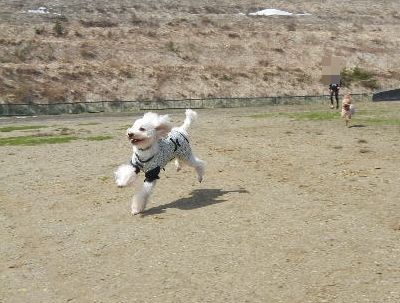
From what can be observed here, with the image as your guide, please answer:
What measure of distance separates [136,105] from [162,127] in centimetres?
3100

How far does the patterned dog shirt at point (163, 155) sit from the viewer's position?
36.0ft

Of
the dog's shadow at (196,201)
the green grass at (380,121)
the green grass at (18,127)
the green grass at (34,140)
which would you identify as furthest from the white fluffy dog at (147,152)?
the green grass at (18,127)

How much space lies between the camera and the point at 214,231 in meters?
9.38

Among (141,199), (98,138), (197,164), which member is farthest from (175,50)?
(141,199)

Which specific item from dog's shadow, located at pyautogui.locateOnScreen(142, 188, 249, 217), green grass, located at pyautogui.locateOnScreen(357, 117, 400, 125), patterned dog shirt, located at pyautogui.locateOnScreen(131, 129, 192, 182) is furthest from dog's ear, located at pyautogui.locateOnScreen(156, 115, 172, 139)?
green grass, located at pyautogui.locateOnScreen(357, 117, 400, 125)

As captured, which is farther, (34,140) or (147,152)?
(34,140)

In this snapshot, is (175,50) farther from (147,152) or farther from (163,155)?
(147,152)

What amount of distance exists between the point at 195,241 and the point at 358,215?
10.6ft

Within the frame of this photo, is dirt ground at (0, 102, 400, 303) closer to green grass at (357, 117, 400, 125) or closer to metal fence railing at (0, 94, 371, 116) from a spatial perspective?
green grass at (357, 117, 400, 125)

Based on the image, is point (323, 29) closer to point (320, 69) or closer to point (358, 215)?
point (320, 69)

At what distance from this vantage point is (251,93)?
52500mm

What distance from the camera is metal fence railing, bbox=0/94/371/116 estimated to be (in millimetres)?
38719

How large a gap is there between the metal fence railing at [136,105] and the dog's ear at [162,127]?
97.5 feet

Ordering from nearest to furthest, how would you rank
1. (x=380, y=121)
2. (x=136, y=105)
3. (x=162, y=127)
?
(x=162, y=127), (x=380, y=121), (x=136, y=105)
